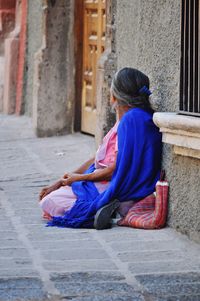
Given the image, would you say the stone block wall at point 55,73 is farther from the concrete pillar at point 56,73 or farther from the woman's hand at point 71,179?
the woman's hand at point 71,179

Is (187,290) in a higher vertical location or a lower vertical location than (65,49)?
lower

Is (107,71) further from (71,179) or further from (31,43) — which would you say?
(31,43)

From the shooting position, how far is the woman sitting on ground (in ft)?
23.7

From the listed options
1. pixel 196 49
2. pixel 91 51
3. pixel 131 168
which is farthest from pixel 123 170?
pixel 91 51

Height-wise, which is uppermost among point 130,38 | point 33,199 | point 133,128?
point 130,38

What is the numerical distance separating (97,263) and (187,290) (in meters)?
0.83

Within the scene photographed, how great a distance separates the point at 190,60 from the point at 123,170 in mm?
971

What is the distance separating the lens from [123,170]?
7.26m

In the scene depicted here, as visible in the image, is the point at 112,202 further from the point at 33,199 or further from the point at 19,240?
the point at 33,199

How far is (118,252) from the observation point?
636 centimetres

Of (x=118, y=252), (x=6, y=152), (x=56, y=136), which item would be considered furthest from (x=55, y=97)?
(x=118, y=252)

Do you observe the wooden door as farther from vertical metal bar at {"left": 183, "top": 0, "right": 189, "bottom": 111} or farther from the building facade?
vertical metal bar at {"left": 183, "top": 0, "right": 189, "bottom": 111}

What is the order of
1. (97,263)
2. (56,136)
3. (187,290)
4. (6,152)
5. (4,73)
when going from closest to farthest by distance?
(187,290), (97,263), (6,152), (56,136), (4,73)

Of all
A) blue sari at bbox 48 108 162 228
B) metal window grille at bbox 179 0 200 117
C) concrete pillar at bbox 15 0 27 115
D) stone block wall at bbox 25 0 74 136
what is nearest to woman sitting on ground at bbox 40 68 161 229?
blue sari at bbox 48 108 162 228
